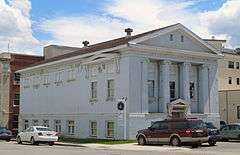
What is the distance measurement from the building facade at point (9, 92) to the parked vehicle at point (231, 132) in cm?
3103

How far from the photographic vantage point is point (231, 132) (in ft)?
129

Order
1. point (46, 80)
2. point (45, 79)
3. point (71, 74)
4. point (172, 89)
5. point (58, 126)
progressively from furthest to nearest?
point (45, 79)
point (46, 80)
point (58, 126)
point (71, 74)
point (172, 89)

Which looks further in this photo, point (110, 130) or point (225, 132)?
point (110, 130)

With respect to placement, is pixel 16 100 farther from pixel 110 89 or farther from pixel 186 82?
pixel 186 82

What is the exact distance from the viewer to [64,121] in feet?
153

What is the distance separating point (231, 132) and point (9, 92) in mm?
32647

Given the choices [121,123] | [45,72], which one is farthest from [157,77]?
[45,72]

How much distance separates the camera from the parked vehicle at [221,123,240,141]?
128 ft

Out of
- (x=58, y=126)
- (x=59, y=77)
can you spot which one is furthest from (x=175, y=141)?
(x=59, y=77)

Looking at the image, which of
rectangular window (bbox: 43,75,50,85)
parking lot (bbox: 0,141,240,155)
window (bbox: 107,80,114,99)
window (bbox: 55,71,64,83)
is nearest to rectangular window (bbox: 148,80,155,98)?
window (bbox: 107,80,114,99)

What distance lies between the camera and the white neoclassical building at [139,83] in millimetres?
38375

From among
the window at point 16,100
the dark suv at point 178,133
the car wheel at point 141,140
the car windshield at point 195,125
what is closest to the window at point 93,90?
the car wheel at point 141,140

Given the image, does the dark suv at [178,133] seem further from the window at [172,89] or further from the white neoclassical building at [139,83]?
the window at [172,89]

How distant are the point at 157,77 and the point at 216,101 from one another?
265 inches
